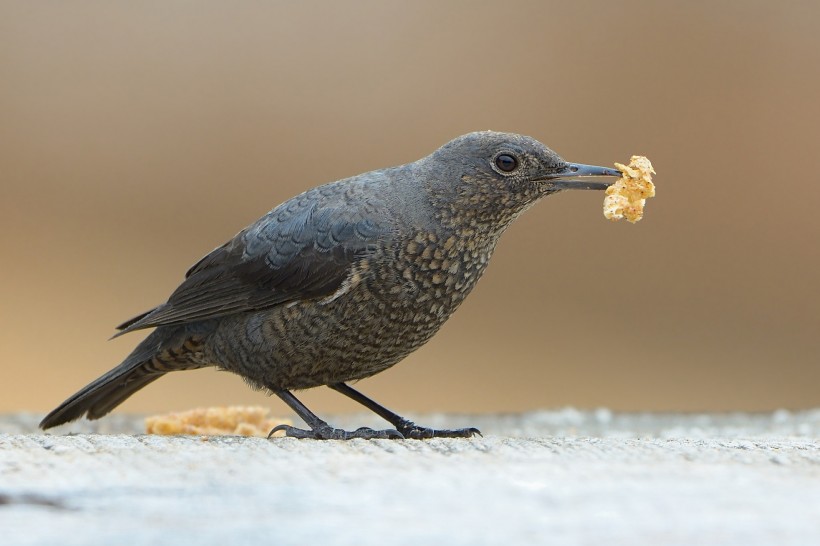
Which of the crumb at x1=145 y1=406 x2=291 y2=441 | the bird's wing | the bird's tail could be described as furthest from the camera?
the bird's tail

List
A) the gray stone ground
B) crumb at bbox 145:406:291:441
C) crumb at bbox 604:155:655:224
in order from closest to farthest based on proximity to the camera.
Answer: the gray stone ground → crumb at bbox 604:155:655:224 → crumb at bbox 145:406:291:441

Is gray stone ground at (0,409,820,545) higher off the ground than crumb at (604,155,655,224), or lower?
lower

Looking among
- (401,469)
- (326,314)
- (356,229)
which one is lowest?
(401,469)

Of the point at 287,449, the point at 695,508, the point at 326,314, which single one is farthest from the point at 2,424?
the point at 695,508

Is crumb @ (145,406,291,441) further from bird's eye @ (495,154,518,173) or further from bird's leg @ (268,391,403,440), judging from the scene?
bird's eye @ (495,154,518,173)

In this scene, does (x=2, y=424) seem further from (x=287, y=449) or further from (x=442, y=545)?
(x=442, y=545)

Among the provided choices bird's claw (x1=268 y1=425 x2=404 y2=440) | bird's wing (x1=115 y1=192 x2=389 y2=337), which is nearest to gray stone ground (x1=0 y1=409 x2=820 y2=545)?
bird's claw (x1=268 y1=425 x2=404 y2=440)

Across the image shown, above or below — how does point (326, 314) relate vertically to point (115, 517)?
above

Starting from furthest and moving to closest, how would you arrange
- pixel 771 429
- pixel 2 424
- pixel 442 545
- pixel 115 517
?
1. pixel 2 424
2. pixel 771 429
3. pixel 115 517
4. pixel 442 545
